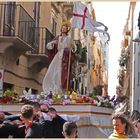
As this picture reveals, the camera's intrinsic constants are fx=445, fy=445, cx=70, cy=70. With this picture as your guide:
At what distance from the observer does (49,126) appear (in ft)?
23.9

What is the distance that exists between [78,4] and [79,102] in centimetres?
327

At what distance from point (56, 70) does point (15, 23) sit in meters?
4.89

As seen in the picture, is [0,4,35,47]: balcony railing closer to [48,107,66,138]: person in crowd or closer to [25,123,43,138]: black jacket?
[48,107,66,138]: person in crowd

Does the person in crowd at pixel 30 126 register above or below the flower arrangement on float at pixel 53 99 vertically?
below

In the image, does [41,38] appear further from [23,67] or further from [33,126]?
[33,126]

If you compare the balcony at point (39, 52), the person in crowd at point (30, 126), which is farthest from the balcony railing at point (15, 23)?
the person in crowd at point (30, 126)

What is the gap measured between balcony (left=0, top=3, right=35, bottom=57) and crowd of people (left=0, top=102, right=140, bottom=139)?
7800 mm

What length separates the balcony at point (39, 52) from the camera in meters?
19.3

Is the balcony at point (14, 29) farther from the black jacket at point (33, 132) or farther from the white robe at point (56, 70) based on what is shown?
the black jacket at point (33, 132)

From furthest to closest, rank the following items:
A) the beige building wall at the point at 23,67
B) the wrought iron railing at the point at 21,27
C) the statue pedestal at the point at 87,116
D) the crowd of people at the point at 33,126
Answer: the beige building wall at the point at 23,67 < the wrought iron railing at the point at 21,27 < the statue pedestal at the point at 87,116 < the crowd of people at the point at 33,126

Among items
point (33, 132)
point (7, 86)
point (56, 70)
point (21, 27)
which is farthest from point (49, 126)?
point (21, 27)

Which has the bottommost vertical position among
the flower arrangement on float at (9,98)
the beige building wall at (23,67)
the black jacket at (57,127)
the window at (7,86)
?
the black jacket at (57,127)

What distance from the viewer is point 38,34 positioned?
65.9ft

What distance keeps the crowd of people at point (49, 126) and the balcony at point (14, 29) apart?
780 cm
